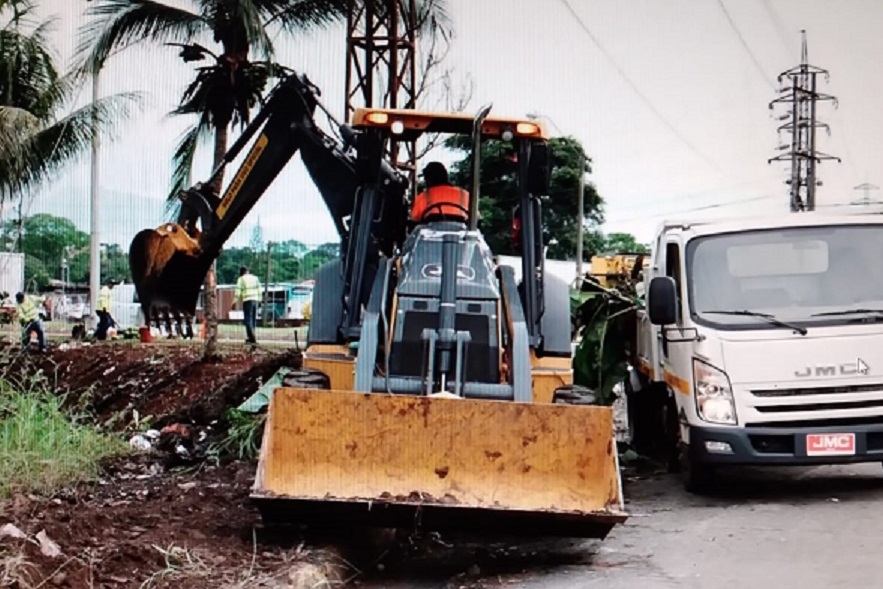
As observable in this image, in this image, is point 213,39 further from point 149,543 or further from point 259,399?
point 149,543

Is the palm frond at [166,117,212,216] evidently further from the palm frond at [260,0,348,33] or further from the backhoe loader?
the backhoe loader

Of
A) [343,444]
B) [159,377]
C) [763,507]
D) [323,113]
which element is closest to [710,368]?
[763,507]

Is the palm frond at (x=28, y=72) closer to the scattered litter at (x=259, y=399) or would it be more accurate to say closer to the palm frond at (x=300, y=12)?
the palm frond at (x=300, y=12)

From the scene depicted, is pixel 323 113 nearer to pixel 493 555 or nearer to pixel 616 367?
pixel 616 367

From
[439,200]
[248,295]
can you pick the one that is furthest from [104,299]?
[439,200]

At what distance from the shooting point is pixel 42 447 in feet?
29.3

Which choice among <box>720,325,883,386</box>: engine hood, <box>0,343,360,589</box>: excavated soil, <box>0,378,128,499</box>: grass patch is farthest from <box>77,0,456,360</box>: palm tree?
<box>720,325,883,386</box>: engine hood

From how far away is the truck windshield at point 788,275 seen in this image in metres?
8.84

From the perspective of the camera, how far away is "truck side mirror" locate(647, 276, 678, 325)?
8.94 meters

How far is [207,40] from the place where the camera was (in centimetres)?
1852

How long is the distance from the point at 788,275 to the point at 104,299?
66.1 ft

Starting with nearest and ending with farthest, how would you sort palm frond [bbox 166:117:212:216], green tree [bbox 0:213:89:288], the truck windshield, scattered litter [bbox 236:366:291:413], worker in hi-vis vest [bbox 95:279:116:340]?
the truck windshield → scattered litter [bbox 236:366:291:413] → palm frond [bbox 166:117:212:216] → worker in hi-vis vest [bbox 95:279:116:340] → green tree [bbox 0:213:89:288]

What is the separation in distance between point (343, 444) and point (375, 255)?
7.67 ft

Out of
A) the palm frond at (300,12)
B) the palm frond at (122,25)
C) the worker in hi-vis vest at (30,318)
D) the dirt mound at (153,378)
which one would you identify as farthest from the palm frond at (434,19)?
the worker in hi-vis vest at (30,318)
